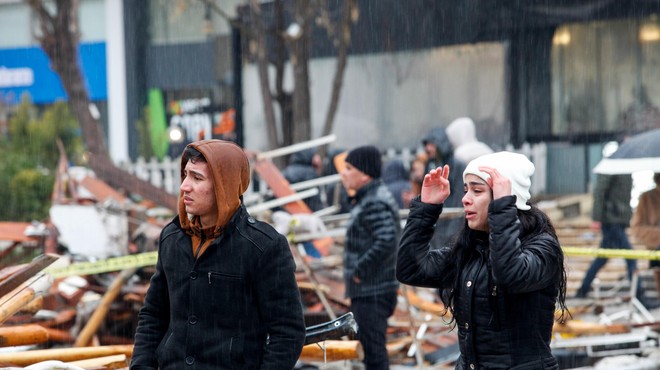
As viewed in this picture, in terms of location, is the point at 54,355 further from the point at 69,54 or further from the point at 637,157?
the point at 69,54

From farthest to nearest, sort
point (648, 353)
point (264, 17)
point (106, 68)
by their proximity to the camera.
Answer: point (106, 68) → point (264, 17) → point (648, 353)

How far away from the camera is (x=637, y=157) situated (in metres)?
9.22

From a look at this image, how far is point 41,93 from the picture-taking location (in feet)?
96.1

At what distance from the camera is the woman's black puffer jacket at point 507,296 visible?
13.0 feet

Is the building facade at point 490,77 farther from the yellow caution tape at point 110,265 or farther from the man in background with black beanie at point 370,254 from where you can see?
the yellow caution tape at point 110,265

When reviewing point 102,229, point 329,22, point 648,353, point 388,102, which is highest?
point 329,22

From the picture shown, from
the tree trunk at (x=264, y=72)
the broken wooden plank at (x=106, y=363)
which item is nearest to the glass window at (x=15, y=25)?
the tree trunk at (x=264, y=72)

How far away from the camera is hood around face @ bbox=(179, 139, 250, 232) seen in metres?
3.95

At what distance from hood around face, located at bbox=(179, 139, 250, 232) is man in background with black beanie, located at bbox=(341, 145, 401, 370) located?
325 cm

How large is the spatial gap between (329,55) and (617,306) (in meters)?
10.8

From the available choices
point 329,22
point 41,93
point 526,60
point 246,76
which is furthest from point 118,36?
point 526,60

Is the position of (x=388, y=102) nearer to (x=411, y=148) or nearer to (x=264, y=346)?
(x=411, y=148)

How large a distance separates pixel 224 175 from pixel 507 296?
47.0 inches

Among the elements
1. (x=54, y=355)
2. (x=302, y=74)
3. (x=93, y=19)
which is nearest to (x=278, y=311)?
(x=54, y=355)
